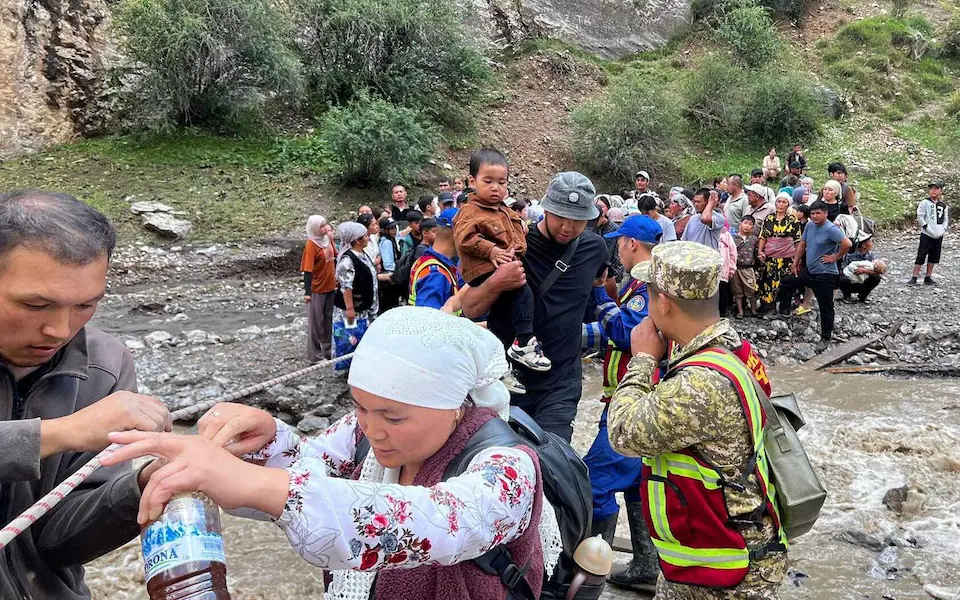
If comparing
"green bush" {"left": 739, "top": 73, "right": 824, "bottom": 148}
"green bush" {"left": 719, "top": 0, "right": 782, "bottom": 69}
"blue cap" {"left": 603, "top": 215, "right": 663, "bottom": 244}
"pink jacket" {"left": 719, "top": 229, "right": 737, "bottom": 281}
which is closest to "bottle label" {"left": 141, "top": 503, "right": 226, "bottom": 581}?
"blue cap" {"left": 603, "top": 215, "right": 663, "bottom": 244}

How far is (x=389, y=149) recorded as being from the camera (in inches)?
575

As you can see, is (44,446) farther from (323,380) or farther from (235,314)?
(235,314)

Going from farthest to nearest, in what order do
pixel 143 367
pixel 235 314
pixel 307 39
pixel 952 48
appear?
pixel 952 48, pixel 307 39, pixel 235 314, pixel 143 367

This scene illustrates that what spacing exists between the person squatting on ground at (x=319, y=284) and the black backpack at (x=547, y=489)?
566cm

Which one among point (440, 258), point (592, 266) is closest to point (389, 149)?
point (440, 258)

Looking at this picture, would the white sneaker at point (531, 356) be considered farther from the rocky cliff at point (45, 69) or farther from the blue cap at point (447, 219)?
the rocky cliff at point (45, 69)

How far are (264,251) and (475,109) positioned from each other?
31.1ft

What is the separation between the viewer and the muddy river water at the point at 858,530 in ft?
12.9

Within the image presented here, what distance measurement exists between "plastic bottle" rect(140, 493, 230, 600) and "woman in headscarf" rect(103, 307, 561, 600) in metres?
0.03

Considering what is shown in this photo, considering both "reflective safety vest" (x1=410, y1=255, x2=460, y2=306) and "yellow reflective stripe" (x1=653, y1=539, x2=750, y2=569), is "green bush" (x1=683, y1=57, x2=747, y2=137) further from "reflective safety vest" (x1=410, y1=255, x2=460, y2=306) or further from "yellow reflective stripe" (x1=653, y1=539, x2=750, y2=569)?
"yellow reflective stripe" (x1=653, y1=539, x2=750, y2=569)

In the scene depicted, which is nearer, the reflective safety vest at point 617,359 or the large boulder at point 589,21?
the reflective safety vest at point 617,359

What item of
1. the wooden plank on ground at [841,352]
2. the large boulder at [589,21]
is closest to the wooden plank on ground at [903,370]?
the wooden plank on ground at [841,352]

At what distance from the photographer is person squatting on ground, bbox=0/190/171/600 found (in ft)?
4.66

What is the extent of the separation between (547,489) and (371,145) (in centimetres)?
1321
